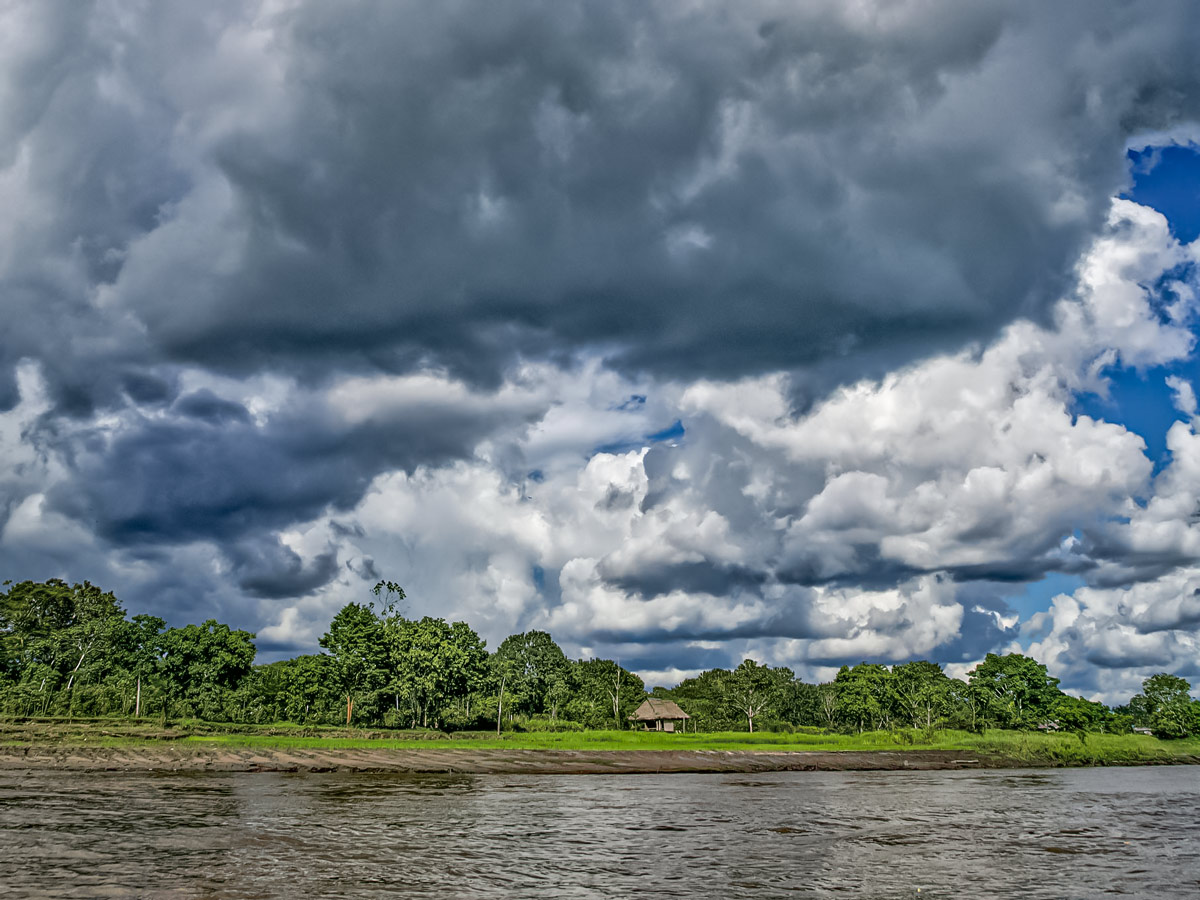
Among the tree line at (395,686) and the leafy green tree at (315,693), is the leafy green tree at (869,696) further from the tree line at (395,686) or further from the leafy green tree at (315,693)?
the leafy green tree at (315,693)

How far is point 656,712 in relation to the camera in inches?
5497

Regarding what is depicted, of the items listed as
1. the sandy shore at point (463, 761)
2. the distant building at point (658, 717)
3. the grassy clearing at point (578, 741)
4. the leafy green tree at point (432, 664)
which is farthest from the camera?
the distant building at point (658, 717)

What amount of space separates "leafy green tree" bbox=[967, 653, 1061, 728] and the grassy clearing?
9.27 m

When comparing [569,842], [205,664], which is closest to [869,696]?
[205,664]

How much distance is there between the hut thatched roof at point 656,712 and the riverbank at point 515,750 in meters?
24.2

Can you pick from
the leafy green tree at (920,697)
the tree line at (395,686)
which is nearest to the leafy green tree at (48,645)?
the tree line at (395,686)

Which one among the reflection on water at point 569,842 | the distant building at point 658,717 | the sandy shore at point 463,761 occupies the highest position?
the reflection on water at point 569,842

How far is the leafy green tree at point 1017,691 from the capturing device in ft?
402

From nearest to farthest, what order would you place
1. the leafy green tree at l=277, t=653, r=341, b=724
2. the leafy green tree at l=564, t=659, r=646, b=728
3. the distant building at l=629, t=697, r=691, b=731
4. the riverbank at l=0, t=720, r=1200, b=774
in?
the riverbank at l=0, t=720, r=1200, b=774 < the leafy green tree at l=277, t=653, r=341, b=724 < the leafy green tree at l=564, t=659, r=646, b=728 < the distant building at l=629, t=697, r=691, b=731

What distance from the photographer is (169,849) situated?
23.6 m

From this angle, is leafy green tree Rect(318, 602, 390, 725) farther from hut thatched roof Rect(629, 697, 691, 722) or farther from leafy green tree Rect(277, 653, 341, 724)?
hut thatched roof Rect(629, 697, 691, 722)

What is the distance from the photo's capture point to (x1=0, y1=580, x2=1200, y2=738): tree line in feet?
334

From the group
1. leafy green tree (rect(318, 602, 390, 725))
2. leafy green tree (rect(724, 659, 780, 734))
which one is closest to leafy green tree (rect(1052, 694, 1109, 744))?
leafy green tree (rect(724, 659, 780, 734))

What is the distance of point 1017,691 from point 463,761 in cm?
9696
